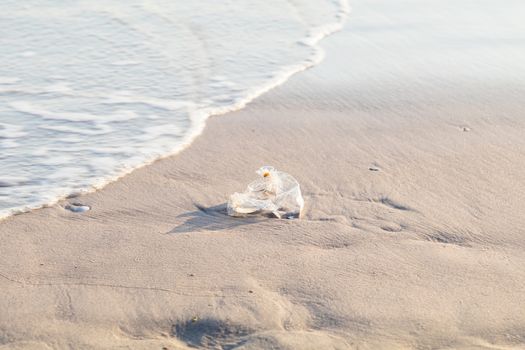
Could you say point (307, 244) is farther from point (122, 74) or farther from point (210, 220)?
point (122, 74)

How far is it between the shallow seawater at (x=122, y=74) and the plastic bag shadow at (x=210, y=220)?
0.72 metres

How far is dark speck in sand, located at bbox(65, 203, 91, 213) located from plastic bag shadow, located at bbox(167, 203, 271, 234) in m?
0.51

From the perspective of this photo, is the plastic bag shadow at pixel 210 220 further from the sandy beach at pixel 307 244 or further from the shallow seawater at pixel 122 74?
the shallow seawater at pixel 122 74

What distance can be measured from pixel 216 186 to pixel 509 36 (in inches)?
151

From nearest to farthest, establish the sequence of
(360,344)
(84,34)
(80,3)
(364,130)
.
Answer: (360,344)
(364,130)
(84,34)
(80,3)

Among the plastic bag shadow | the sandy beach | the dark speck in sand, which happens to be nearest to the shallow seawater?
the dark speck in sand

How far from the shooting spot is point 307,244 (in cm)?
364

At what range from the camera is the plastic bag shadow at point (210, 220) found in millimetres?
3809

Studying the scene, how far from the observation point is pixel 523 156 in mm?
4664

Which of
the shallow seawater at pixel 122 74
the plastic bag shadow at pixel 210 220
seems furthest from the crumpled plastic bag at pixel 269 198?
the shallow seawater at pixel 122 74

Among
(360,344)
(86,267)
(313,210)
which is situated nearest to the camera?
(360,344)

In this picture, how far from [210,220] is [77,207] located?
72 centimetres

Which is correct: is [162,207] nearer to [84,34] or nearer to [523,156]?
[523,156]

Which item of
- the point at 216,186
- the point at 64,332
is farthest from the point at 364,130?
the point at 64,332
